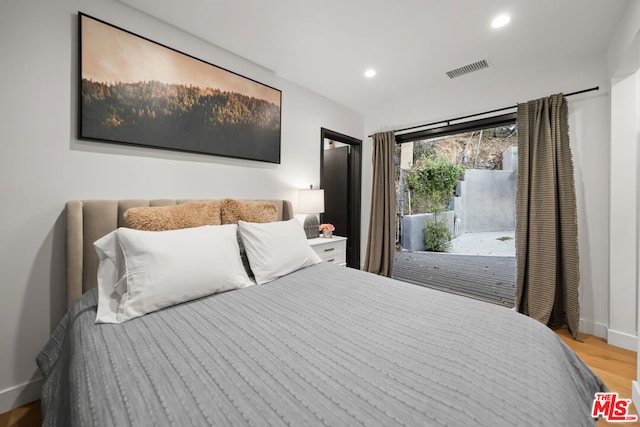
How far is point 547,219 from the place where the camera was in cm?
246

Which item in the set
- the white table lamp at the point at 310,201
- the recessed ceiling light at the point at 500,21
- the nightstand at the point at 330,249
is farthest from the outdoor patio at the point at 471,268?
the recessed ceiling light at the point at 500,21

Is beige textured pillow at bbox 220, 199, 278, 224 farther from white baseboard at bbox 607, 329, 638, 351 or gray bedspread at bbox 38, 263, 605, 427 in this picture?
white baseboard at bbox 607, 329, 638, 351

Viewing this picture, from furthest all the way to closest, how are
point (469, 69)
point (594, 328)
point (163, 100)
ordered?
1. point (469, 69)
2. point (594, 328)
3. point (163, 100)

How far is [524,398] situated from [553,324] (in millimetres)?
2549

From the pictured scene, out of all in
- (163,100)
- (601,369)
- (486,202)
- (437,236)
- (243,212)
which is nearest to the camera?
(601,369)

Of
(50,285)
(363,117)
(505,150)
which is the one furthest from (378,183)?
(50,285)

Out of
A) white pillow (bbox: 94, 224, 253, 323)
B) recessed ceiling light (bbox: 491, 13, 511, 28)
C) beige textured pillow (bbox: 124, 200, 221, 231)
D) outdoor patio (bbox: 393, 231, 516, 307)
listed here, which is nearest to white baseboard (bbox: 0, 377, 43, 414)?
white pillow (bbox: 94, 224, 253, 323)

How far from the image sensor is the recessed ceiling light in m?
1.97

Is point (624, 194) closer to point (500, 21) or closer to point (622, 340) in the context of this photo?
point (622, 340)

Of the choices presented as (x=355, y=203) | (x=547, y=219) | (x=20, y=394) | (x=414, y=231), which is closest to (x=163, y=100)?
(x=20, y=394)

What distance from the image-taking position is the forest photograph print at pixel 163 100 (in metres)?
1.73

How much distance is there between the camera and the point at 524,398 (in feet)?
2.27

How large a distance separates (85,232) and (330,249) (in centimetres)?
217

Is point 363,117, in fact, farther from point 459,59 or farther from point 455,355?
point 455,355
